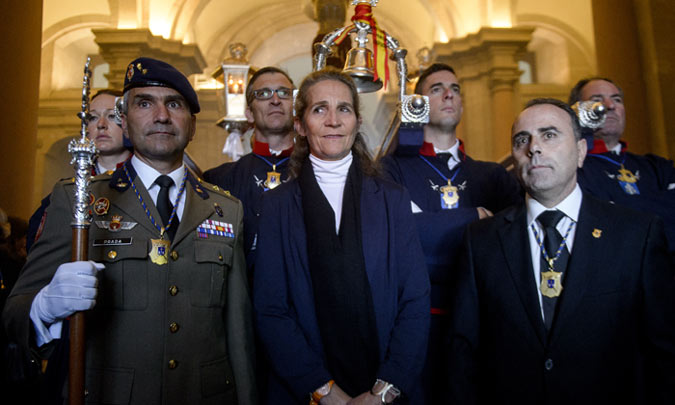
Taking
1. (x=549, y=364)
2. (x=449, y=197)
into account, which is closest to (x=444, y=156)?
(x=449, y=197)

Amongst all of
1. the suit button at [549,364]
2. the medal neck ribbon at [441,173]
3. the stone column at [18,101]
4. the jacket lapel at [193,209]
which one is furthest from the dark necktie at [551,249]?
the stone column at [18,101]

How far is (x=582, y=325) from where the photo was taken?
2197 mm

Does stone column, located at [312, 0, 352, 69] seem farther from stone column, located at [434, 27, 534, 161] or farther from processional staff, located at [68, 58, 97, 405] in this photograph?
stone column, located at [434, 27, 534, 161]

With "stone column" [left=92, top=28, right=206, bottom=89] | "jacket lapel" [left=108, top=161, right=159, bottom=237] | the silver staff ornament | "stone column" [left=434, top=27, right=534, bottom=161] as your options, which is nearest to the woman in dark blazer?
"jacket lapel" [left=108, top=161, right=159, bottom=237]

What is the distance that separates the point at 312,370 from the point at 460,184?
1.62 m

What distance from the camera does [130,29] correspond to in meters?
11.1

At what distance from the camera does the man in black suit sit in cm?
216

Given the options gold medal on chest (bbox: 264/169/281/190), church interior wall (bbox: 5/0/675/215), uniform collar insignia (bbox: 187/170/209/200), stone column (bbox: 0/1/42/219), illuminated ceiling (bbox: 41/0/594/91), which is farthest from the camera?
illuminated ceiling (bbox: 41/0/594/91)

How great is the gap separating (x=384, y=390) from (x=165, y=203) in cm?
127

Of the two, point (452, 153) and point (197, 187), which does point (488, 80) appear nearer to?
point (452, 153)

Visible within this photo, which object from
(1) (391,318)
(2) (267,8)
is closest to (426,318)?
(1) (391,318)

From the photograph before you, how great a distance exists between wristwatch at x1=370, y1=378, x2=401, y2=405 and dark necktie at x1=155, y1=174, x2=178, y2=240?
109 centimetres

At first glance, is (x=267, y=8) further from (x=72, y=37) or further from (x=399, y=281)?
(x=399, y=281)

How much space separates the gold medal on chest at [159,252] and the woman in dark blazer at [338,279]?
405 mm
